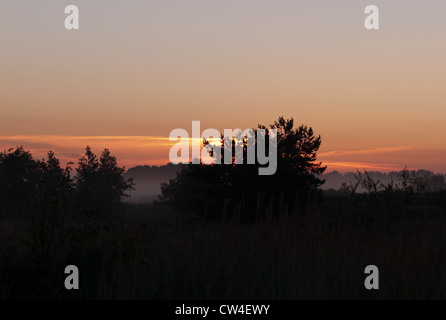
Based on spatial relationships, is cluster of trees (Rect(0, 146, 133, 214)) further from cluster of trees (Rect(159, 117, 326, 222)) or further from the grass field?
the grass field

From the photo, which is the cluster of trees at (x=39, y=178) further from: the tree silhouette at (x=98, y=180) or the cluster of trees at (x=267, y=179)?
the cluster of trees at (x=267, y=179)

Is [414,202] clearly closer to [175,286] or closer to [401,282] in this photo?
[401,282]

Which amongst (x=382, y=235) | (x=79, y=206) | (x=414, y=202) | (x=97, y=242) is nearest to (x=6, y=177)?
(x=79, y=206)

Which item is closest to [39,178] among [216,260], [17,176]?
[17,176]

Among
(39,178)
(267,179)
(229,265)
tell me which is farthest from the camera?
(39,178)

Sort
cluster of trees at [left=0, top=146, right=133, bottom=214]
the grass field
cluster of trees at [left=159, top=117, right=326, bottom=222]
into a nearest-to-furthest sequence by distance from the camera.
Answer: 1. the grass field
2. cluster of trees at [left=159, top=117, right=326, bottom=222]
3. cluster of trees at [left=0, top=146, right=133, bottom=214]

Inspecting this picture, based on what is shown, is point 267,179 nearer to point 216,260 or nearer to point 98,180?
point 216,260

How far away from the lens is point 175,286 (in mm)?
6508

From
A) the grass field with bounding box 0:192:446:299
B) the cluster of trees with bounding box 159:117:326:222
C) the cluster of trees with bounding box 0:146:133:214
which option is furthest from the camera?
the cluster of trees with bounding box 0:146:133:214

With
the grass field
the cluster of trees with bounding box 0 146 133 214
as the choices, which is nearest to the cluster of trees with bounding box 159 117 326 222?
the cluster of trees with bounding box 0 146 133 214

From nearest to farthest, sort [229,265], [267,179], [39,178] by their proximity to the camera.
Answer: [229,265]
[267,179]
[39,178]

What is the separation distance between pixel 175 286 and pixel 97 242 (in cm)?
201

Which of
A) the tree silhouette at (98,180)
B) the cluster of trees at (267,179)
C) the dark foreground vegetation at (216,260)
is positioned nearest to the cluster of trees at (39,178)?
the tree silhouette at (98,180)
